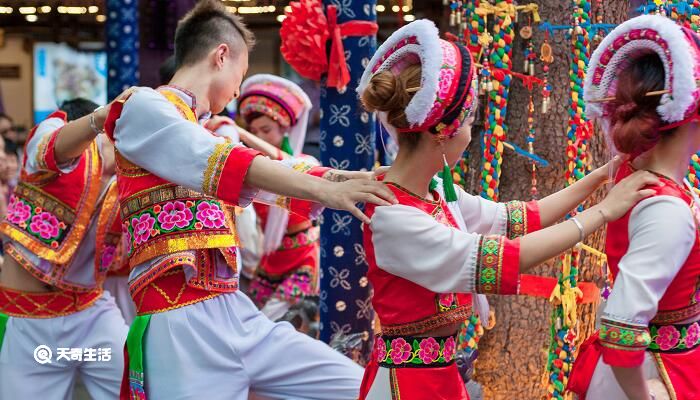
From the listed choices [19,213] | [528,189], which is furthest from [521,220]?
[19,213]

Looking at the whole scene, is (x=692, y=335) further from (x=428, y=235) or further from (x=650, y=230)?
(x=428, y=235)

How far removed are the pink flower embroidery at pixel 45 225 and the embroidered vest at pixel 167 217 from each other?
88cm

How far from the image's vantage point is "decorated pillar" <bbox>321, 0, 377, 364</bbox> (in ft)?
14.6

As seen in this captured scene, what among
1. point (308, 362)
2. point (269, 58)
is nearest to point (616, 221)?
point (308, 362)

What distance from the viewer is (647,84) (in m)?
2.28

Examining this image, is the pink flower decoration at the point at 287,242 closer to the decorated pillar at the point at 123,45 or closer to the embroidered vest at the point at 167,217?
the embroidered vest at the point at 167,217

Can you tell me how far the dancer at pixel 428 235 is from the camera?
7.54 feet

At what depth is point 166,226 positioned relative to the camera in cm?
292

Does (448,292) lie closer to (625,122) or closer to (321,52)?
(625,122)

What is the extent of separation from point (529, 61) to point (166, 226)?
157 cm

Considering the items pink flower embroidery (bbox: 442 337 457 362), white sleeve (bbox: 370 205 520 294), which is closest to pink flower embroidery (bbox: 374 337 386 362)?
pink flower embroidery (bbox: 442 337 457 362)

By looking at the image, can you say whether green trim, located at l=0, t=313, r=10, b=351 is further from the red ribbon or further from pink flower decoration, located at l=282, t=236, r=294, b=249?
pink flower decoration, located at l=282, t=236, r=294, b=249

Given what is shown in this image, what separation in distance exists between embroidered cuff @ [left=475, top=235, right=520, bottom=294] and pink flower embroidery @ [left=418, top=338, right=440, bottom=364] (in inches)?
9.9

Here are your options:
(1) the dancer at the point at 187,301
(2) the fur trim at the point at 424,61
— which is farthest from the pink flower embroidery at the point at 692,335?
(1) the dancer at the point at 187,301
